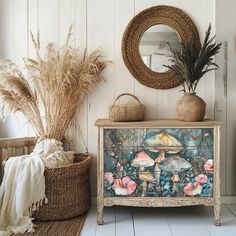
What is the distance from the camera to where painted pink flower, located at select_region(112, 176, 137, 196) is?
2508mm

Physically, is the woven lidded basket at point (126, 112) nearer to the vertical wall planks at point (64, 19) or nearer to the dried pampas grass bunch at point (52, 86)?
the dried pampas grass bunch at point (52, 86)

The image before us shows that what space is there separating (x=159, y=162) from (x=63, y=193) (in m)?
0.82

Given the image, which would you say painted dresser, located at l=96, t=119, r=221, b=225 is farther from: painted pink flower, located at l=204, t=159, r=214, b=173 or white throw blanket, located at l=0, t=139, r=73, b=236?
white throw blanket, located at l=0, t=139, r=73, b=236

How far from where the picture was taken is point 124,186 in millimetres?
2512

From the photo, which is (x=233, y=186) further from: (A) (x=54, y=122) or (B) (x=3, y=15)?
(B) (x=3, y=15)

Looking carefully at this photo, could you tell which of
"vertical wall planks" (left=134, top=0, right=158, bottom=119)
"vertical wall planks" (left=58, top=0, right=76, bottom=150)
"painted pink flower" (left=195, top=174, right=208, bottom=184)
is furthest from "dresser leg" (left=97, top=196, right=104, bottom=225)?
"vertical wall planks" (left=58, top=0, right=76, bottom=150)

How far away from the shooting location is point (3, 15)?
117 inches

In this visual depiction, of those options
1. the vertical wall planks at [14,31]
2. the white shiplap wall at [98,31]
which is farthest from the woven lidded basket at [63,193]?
the vertical wall planks at [14,31]

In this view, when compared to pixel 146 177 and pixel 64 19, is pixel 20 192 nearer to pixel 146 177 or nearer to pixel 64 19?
pixel 146 177

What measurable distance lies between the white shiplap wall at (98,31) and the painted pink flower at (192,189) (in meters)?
0.72

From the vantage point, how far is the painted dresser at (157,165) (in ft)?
8.15

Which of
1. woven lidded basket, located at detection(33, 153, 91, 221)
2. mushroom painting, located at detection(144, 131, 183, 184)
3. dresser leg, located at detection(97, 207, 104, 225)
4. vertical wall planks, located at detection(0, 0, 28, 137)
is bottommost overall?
dresser leg, located at detection(97, 207, 104, 225)

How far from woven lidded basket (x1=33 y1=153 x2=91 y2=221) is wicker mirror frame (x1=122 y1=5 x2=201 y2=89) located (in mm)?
975

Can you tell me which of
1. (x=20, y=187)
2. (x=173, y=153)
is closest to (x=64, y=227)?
(x=20, y=187)
